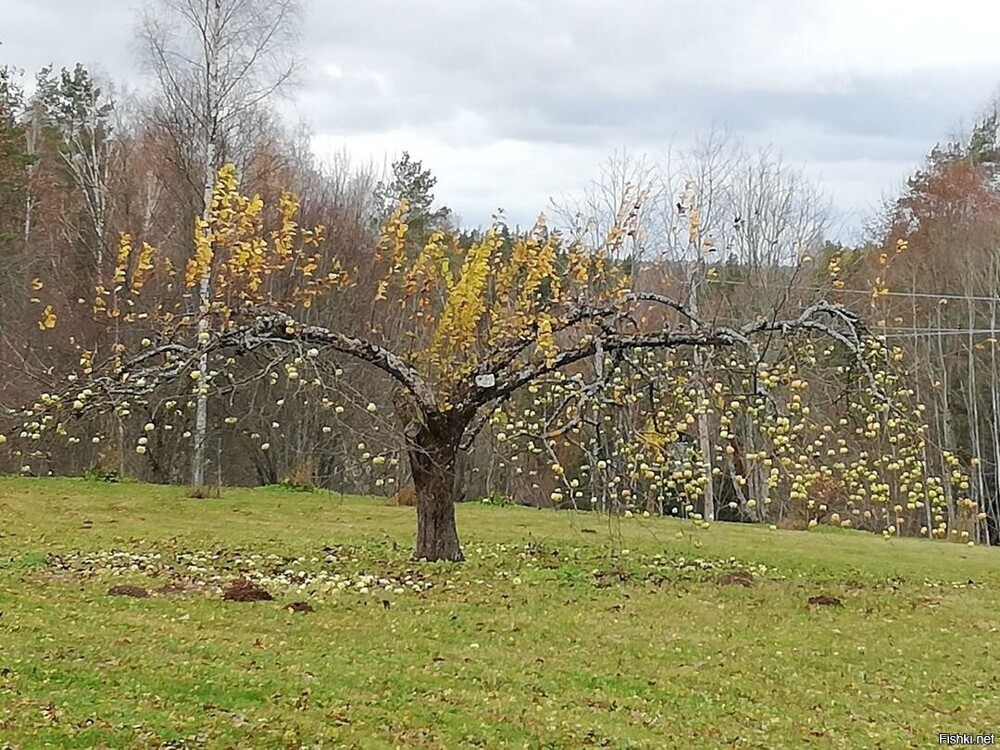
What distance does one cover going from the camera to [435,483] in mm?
10969

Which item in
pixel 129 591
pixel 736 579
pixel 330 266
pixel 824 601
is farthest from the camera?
pixel 330 266

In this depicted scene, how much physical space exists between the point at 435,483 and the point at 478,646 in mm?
3666

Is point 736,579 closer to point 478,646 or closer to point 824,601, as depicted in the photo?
point 824,601

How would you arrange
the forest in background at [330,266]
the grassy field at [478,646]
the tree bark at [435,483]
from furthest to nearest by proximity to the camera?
1. the forest in background at [330,266]
2. the tree bark at [435,483]
3. the grassy field at [478,646]

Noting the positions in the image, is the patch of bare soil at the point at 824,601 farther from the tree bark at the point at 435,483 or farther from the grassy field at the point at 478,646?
the tree bark at the point at 435,483

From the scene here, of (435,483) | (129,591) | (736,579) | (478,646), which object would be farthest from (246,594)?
(736,579)

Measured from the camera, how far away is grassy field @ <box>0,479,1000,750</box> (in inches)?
211

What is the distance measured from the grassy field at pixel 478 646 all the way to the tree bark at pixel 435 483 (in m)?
0.33

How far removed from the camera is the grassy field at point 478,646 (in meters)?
5.35

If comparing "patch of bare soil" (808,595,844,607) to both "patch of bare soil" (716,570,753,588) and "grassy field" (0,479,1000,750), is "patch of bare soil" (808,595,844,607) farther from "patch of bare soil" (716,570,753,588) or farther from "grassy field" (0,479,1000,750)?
"patch of bare soil" (716,570,753,588)

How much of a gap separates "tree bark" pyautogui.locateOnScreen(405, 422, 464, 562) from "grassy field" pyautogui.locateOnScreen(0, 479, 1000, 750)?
1.09 feet

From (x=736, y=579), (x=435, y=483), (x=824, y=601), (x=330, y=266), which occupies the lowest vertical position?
(x=824, y=601)

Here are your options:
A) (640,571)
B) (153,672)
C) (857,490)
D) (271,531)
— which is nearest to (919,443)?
(857,490)

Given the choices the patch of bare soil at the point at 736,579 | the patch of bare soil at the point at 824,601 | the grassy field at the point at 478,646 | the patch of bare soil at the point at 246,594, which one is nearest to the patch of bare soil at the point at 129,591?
the grassy field at the point at 478,646
